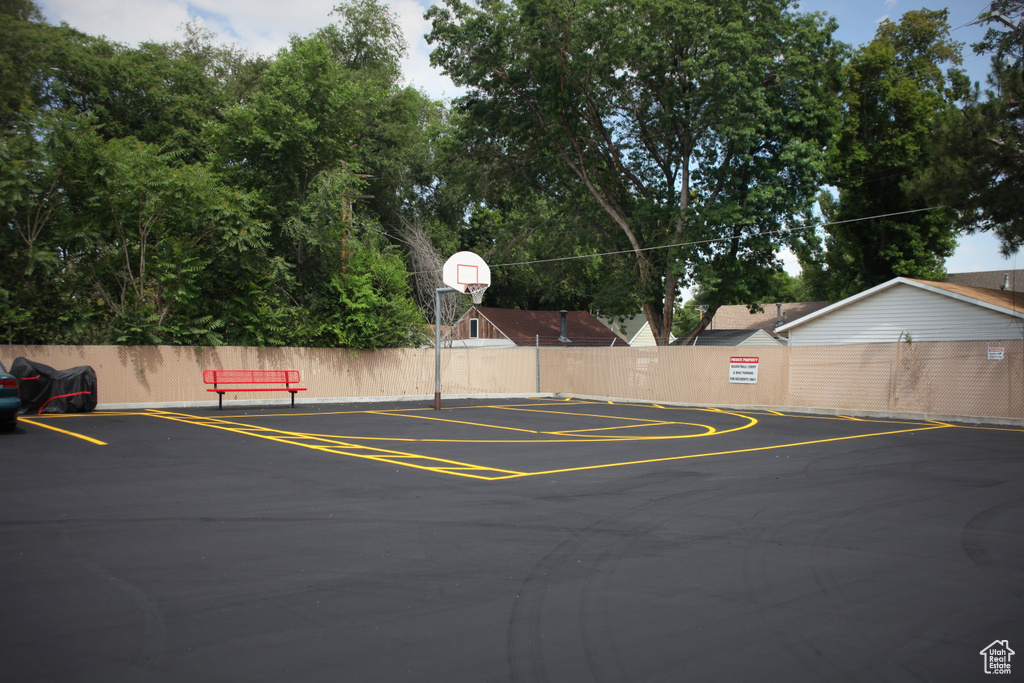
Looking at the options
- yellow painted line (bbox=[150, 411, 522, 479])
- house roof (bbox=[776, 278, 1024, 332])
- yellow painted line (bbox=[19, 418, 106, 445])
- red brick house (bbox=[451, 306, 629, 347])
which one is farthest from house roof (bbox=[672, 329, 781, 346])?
yellow painted line (bbox=[19, 418, 106, 445])

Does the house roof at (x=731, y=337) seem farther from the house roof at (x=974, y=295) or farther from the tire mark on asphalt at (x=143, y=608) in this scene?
the tire mark on asphalt at (x=143, y=608)

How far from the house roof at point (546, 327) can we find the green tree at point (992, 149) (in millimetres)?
27051

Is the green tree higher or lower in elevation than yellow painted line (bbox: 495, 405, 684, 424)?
higher

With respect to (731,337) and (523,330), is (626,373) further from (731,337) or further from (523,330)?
(731,337)

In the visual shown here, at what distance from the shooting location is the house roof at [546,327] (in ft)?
157

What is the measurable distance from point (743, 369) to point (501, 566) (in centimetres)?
2101

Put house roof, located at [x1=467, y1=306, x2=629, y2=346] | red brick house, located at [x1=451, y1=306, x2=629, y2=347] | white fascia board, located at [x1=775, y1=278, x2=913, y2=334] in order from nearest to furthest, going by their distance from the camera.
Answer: white fascia board, located at [x1=775, y1=278, x2=913, y2=334] < red brick house, located at [x1=451, y1=306, x2=629, y2=347] < house roof, located at [x1=467, y1=306, x2=629, y2=346]

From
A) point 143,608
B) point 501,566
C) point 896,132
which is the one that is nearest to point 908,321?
point 896,132

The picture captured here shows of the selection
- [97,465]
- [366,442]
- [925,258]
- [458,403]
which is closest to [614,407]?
[458,403]

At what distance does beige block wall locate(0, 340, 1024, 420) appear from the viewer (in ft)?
67.4

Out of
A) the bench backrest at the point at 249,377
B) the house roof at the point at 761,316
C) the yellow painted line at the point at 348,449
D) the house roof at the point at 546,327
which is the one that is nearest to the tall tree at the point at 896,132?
the house roof at the point at 761,316

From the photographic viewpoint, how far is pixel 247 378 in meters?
23.8

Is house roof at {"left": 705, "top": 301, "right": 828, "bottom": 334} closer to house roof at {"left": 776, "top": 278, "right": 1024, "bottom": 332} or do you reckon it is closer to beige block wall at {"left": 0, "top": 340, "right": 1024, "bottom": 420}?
house roof at {"left": 776, "top": 278, "right": 1024, "bottom": 332}

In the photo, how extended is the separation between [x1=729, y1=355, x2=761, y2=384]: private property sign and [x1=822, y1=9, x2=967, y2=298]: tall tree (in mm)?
17825
